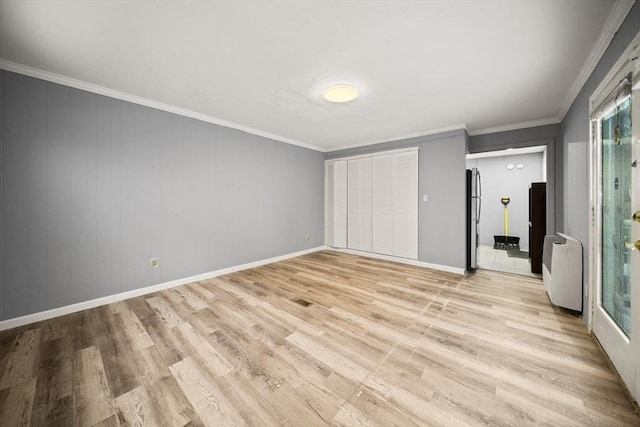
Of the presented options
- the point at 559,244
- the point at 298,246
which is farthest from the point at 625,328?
the point at 298,246

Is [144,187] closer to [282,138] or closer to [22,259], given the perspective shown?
[22,259]

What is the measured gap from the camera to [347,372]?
166cm

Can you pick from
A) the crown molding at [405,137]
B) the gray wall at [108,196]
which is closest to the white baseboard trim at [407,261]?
the gray wall at [108,196]

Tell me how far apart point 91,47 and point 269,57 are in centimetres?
152

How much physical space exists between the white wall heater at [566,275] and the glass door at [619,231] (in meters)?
0.44

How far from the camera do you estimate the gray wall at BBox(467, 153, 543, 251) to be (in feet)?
18.7

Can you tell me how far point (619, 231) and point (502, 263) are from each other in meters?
3.23

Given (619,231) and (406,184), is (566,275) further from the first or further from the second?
(406,184)

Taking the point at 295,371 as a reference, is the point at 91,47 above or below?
above

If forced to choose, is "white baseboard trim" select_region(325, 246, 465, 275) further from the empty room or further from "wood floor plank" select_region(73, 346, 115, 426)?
"wood floor plank" select_region(73, 346, 115, 426)

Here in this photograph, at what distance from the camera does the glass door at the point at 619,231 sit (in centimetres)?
141

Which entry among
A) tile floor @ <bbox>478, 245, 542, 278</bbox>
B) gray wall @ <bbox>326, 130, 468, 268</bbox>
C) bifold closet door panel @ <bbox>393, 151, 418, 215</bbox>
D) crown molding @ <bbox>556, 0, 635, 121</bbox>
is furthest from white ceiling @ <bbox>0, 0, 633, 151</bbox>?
tile floor @ <bbox>478, 245, 542, 278</bbox>

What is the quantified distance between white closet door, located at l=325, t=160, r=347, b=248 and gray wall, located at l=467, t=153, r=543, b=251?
386 cm

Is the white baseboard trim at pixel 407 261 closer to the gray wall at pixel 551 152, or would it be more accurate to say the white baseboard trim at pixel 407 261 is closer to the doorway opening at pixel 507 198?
the gray wall at pixel 551 152
